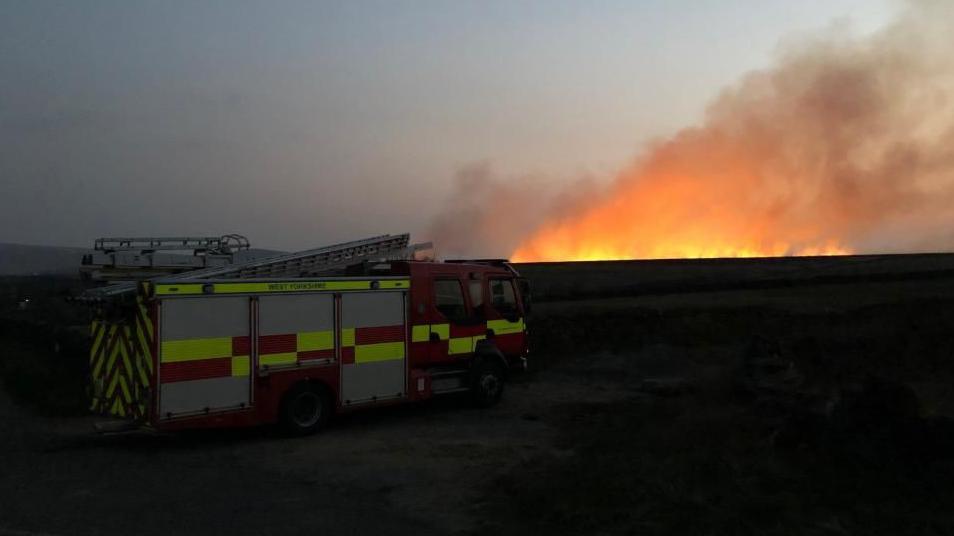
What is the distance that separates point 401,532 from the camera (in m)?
6.42

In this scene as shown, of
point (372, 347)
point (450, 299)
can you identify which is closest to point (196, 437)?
point (372, 347)

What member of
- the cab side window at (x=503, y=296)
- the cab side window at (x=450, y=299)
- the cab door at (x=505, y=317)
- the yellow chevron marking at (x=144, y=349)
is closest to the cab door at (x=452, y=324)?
the cab side window at (x=450, y=299)

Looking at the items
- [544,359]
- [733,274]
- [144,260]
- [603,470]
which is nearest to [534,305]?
[544,359]

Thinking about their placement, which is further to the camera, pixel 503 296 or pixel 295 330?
pixel 503 296

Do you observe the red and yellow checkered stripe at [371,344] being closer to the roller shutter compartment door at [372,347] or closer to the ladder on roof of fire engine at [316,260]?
the roller shutter compartment door at [372,347]

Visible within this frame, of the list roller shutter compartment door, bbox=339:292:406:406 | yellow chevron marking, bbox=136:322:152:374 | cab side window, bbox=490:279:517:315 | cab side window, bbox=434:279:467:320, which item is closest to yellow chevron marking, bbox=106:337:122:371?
yellow chevron marking, bbox=136:322:152:374

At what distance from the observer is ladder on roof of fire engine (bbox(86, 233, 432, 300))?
1141 centimetres

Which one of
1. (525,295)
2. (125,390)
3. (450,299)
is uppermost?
(525,295)

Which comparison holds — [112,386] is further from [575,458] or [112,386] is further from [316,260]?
[575,458]

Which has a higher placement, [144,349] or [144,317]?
[144,317]

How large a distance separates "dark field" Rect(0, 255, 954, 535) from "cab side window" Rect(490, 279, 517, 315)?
174 cm

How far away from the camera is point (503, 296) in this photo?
548 inches

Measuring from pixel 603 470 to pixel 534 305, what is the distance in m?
20.5

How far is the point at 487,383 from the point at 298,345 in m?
3.69
